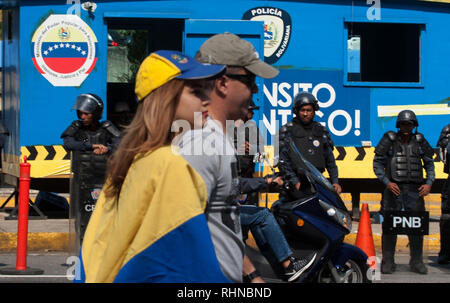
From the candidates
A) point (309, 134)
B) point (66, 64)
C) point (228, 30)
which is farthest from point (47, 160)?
point (309, 134)

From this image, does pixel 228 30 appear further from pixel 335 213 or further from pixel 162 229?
pixel 162 229

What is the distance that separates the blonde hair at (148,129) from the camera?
2.56 metres

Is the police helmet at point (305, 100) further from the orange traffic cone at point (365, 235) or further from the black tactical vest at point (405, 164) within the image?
the orange traffic cone at point (365, 235)

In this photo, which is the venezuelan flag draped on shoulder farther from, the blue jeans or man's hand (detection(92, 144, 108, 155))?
man's hand (detection(92, 144, 108, 155))

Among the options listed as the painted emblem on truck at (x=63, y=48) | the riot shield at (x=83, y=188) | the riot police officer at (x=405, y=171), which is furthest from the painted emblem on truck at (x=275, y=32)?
the riot shield at (x=83, y=188)

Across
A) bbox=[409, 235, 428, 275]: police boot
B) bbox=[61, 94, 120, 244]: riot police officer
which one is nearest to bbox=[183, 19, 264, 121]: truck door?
bbox=[61, 94, 120, 244]: riot police officer

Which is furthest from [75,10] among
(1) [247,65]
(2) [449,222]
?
(1) [247,65]

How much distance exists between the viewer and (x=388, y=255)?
895cm

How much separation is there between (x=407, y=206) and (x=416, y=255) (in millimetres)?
575

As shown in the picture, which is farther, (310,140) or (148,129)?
(310,140)

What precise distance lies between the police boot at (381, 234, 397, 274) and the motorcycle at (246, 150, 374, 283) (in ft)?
7.88
